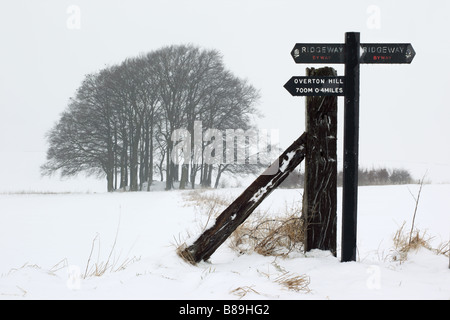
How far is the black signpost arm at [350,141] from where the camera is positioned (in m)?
4.19

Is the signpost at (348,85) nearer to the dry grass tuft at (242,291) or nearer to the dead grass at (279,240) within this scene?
the dead grass at (279,240)

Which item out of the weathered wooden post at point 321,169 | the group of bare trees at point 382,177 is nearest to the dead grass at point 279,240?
the weathered wooden post at point 321,169

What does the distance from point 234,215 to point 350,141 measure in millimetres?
1434

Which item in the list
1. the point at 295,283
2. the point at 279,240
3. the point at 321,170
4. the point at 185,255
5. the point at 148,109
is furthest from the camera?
the point at 148,109

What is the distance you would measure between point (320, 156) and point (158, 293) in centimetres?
221

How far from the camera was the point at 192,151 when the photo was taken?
27.5 meters

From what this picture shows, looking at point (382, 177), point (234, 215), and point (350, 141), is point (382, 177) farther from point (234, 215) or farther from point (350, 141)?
point (234, 215)

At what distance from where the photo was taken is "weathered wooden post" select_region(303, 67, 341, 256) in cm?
430

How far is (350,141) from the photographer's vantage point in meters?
4.20

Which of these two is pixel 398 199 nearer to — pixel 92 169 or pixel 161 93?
pixel 161 93

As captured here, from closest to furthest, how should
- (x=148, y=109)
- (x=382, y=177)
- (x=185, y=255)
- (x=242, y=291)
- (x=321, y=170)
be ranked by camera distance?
1. (x=242, y=291)
2. (x=185, y=255)
3. (x=321, y=170)
4. (x=382, y=177)
5. (x=148, y=109)

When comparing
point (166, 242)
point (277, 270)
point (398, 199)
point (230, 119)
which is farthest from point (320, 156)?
point (230, 119)

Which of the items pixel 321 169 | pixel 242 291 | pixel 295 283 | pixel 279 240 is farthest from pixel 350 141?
pixel 242 291

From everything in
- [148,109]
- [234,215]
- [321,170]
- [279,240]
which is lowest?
[279,240]
